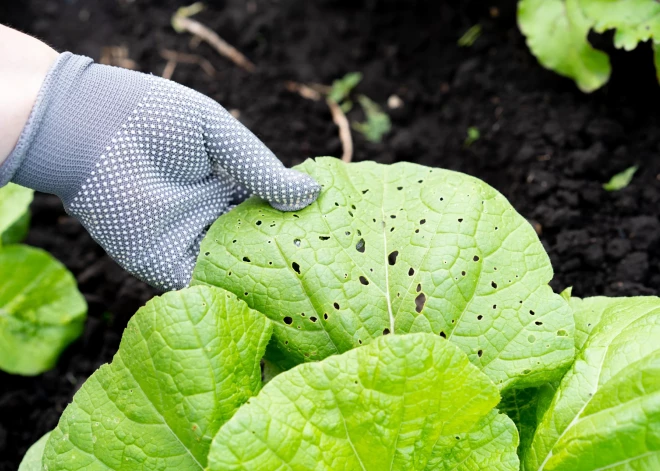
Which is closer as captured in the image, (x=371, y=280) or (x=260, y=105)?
(x=371, y=280)

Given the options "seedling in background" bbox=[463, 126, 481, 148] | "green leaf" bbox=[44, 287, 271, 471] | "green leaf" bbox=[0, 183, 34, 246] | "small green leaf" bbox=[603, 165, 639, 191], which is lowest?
"green leaf" bbox=[0, 183, 34, 246]

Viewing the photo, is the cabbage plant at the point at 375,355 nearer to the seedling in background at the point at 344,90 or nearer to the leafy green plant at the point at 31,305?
the leafy green plant at the point at 31,305

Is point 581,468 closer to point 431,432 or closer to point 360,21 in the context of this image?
point 431,432

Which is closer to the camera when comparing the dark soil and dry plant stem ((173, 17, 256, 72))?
the dark soil

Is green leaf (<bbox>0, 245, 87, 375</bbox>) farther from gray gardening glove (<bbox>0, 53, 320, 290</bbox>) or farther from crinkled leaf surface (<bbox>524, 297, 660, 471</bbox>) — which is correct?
crinkled leaf surface (<bbox>524, 297, 660, 471</bbox>)

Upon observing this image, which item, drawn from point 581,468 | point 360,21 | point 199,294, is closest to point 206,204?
point 199,294

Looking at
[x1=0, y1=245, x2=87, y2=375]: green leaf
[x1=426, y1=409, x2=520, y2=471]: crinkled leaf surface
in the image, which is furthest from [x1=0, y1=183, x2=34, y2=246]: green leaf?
[x1=426, y1=409, x2=520, y2=471]: crinkled leaf surface

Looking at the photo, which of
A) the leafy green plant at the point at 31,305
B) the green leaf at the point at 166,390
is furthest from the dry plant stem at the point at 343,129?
the green leaf at the point at 166,390
